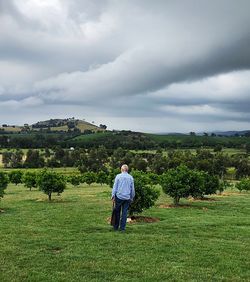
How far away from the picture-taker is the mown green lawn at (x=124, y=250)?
11.7m

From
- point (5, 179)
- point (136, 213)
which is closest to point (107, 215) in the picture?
point (136, 213)

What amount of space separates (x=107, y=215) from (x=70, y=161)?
128736 millimetres

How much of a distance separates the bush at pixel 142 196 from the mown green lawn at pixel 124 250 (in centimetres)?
146

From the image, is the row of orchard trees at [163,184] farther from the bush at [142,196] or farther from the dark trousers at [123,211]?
the dark trousers at [123,211]

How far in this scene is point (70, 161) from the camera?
151875 millimetres

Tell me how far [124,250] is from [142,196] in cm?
815

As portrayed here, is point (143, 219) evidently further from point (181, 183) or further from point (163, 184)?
point (181, 183)

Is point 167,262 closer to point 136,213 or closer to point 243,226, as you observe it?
point 243,226

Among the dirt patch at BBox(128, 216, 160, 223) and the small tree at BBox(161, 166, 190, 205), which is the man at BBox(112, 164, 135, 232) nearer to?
the dirt patch at BBox(128, 216, 160, 223)

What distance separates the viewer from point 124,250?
14.6 meters

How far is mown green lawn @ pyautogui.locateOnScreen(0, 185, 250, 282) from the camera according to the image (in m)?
11.7

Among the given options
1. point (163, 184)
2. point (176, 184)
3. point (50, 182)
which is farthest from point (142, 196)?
point (50, 182)

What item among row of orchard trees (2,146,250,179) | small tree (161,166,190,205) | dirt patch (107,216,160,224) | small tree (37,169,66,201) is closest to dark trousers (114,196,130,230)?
dirt patch (107,216,160,224)

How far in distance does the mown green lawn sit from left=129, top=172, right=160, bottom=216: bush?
1.46m
